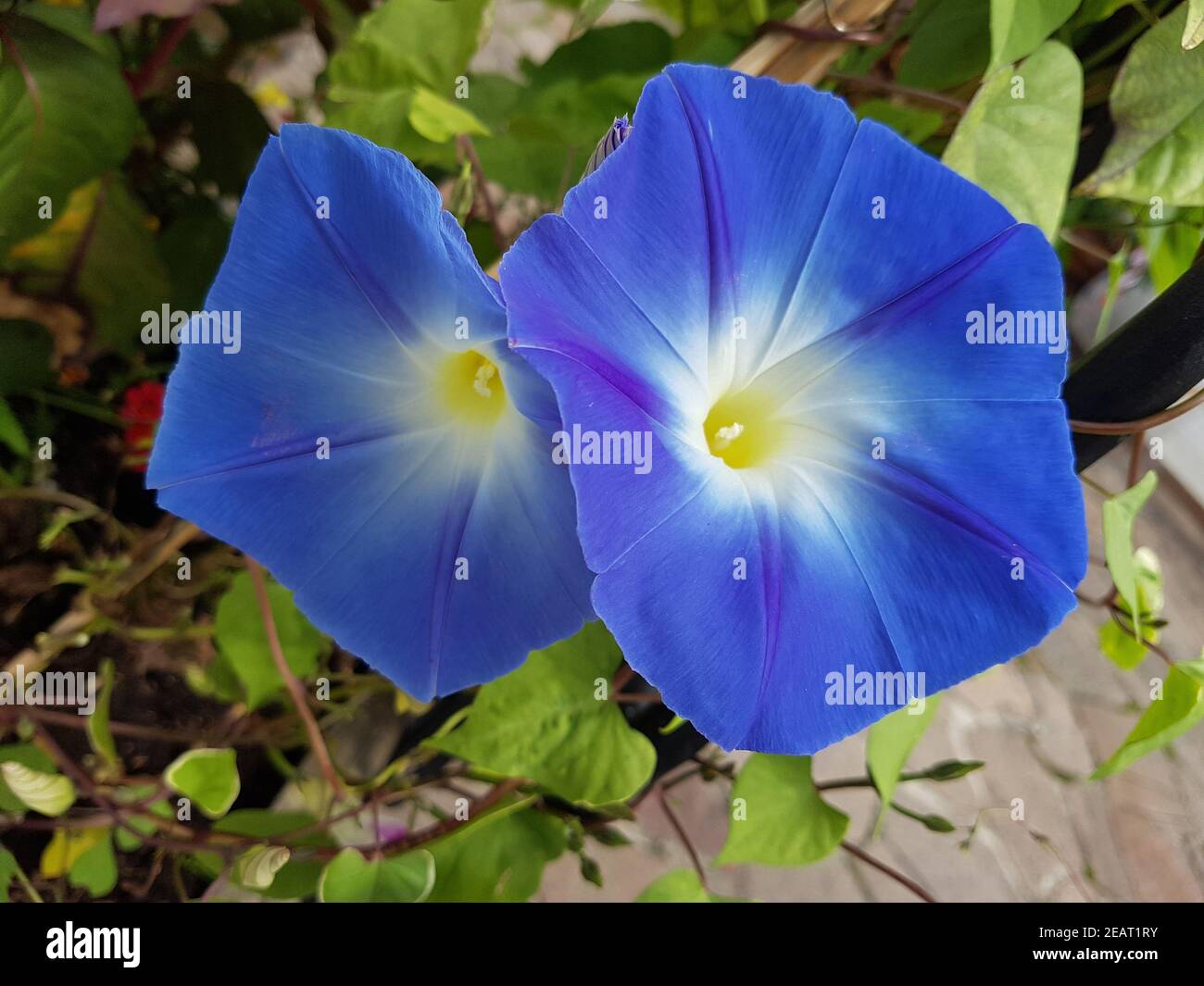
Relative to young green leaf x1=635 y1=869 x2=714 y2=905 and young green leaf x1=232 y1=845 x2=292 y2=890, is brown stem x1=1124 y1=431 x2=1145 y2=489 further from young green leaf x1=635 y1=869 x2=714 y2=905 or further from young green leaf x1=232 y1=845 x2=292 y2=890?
young green leaf x1=232 y1=845 x2=292 y2=890

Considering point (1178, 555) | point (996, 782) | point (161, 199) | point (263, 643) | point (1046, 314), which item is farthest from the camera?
point (1178, 555)

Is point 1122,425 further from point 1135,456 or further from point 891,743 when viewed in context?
point 891,743

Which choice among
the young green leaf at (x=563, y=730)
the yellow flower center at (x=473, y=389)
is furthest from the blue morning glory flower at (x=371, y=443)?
the young green leaf at (x=563, y=730)

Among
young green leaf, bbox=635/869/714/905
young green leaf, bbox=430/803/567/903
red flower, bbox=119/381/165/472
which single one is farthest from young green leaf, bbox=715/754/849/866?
red flower, bbox=119/381/165/472

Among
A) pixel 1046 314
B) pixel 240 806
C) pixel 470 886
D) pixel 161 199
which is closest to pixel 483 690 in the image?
pixel 470 886

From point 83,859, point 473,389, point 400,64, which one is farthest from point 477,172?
point 83,859

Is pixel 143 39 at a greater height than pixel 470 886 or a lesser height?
greater
